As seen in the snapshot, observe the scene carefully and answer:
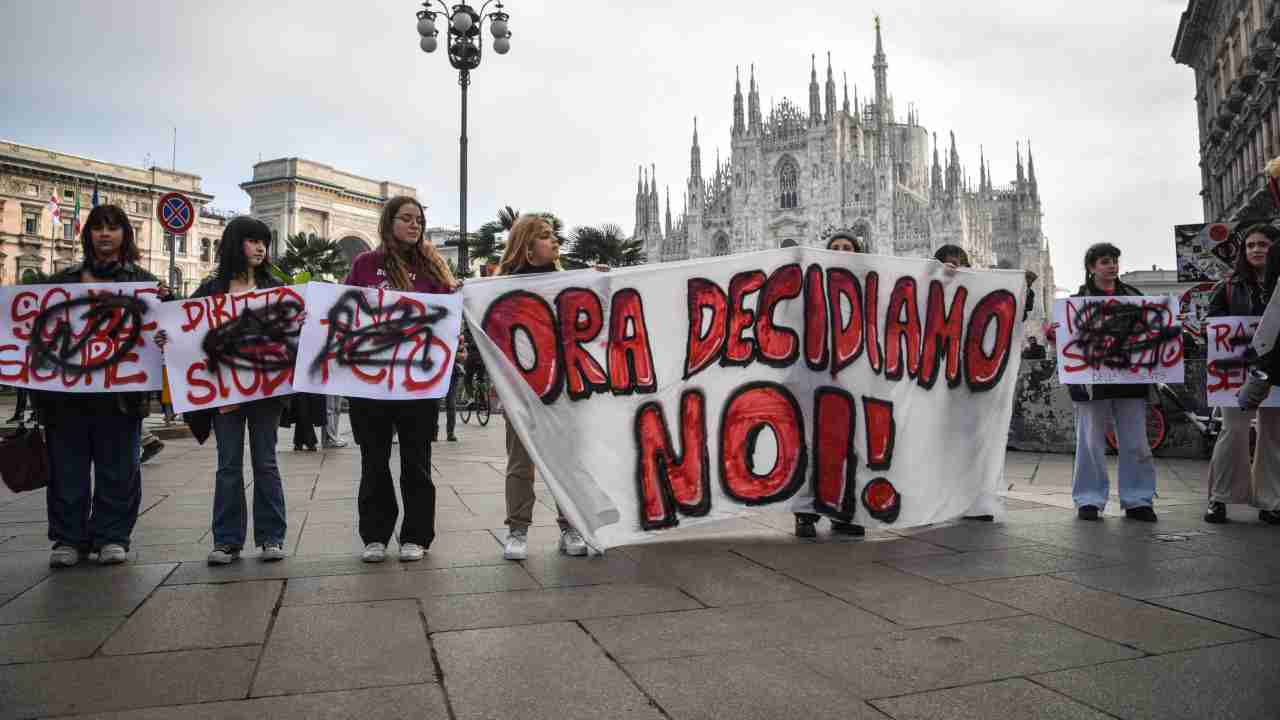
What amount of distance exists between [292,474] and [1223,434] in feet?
24.0

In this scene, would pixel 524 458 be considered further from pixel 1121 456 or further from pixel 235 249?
pixel 1121 456

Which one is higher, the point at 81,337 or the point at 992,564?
the point at 81,337

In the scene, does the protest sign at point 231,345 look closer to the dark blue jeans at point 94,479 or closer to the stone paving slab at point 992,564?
the dark blue jeans at point 94,479

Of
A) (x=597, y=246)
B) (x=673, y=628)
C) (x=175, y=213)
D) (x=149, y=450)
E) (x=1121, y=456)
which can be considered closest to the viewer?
(x=673, y=628)

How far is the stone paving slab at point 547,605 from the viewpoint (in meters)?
3.10

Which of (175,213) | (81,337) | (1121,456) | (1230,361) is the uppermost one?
(175,213)

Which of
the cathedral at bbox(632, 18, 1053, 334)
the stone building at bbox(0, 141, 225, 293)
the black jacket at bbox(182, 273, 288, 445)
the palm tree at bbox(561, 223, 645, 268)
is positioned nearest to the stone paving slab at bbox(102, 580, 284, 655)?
the black jacket at bbox(182, 273, 288, 445)

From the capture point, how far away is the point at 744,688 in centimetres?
241

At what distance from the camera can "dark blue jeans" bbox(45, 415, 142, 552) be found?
407cm

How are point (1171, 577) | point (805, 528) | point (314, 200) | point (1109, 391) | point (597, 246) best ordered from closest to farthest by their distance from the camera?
point (1171, 577) → point (805, 528) → point (1109, 391) → point (597, 246) → point (314, 200)

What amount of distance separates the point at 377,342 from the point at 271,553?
1.11 meters

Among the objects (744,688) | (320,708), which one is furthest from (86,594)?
(744,688)

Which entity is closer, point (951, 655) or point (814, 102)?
point (951, 655)

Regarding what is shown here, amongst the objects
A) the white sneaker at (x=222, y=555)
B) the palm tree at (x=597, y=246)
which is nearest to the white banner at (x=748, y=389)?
the white sneaker at (x=222, y=555)
